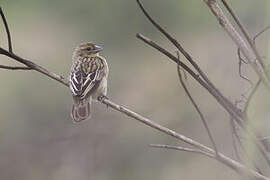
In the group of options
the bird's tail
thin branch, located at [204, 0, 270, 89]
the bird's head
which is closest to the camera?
thin branch, located at [204, 0, 270, 89]

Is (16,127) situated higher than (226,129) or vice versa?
(16,127)

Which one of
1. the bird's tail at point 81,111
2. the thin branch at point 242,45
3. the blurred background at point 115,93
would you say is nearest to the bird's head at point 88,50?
the blurred background at point 115,93

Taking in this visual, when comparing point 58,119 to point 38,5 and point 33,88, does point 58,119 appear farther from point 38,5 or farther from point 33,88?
point 38,5

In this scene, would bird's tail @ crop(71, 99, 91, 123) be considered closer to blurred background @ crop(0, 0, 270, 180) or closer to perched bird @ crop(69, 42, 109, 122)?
perched bird @ crop(69, 42, 109, 122)

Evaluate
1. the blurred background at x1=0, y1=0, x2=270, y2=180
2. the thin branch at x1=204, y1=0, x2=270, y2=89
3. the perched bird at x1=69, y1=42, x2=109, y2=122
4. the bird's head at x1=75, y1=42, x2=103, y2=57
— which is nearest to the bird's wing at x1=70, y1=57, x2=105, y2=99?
the perched bird at x1=69, y1=42, x2=109, y2=122

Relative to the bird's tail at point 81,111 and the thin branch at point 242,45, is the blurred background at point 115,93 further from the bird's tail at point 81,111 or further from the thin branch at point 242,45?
the thin branch at point 242,45

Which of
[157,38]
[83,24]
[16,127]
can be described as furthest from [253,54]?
[83,24]
